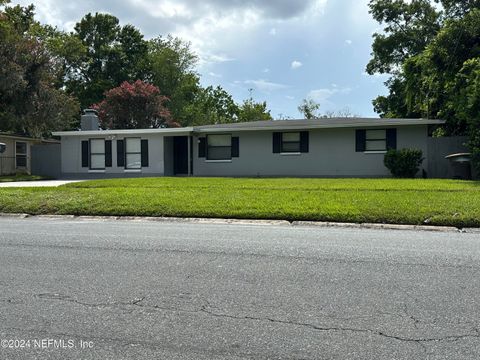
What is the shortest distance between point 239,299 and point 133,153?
73.3 feet

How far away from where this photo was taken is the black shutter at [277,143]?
24438mm

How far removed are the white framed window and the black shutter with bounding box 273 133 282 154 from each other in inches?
378

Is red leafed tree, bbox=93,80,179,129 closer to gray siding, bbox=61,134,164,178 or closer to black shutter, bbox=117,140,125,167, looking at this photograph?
gray siding, bbox=61,134,164,178

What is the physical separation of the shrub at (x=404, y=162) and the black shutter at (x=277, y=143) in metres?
5.55

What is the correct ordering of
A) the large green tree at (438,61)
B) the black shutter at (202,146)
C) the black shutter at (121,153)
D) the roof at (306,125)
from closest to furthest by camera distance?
1. the large green tree at (438,61)
2. the roof at (306,125)
3. the black shutter at (202,146)
4. the black shutter at (121,153)

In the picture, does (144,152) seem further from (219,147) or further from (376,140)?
(376,140)

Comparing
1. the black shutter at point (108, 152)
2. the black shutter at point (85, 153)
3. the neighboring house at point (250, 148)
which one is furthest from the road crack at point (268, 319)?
the black shutter at point (85, 153)

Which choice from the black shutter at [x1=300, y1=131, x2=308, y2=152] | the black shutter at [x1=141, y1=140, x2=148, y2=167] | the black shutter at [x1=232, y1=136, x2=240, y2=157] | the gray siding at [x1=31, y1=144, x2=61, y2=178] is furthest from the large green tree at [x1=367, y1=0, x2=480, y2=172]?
the gray siding at [x1=31, y1=144, x2=61, y2=178]

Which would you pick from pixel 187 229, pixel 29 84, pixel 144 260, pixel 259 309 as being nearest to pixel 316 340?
pixel 259 309

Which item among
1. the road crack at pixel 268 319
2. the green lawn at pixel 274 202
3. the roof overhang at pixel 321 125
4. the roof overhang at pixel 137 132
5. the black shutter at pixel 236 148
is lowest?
the road crack at pixel 268 319

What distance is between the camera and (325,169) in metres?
23.9

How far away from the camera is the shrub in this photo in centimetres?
2105

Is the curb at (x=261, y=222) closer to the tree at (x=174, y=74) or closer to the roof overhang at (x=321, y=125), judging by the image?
the roof overhang at (x=321, y=125)

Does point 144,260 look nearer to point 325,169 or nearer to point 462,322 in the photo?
point 462,322
